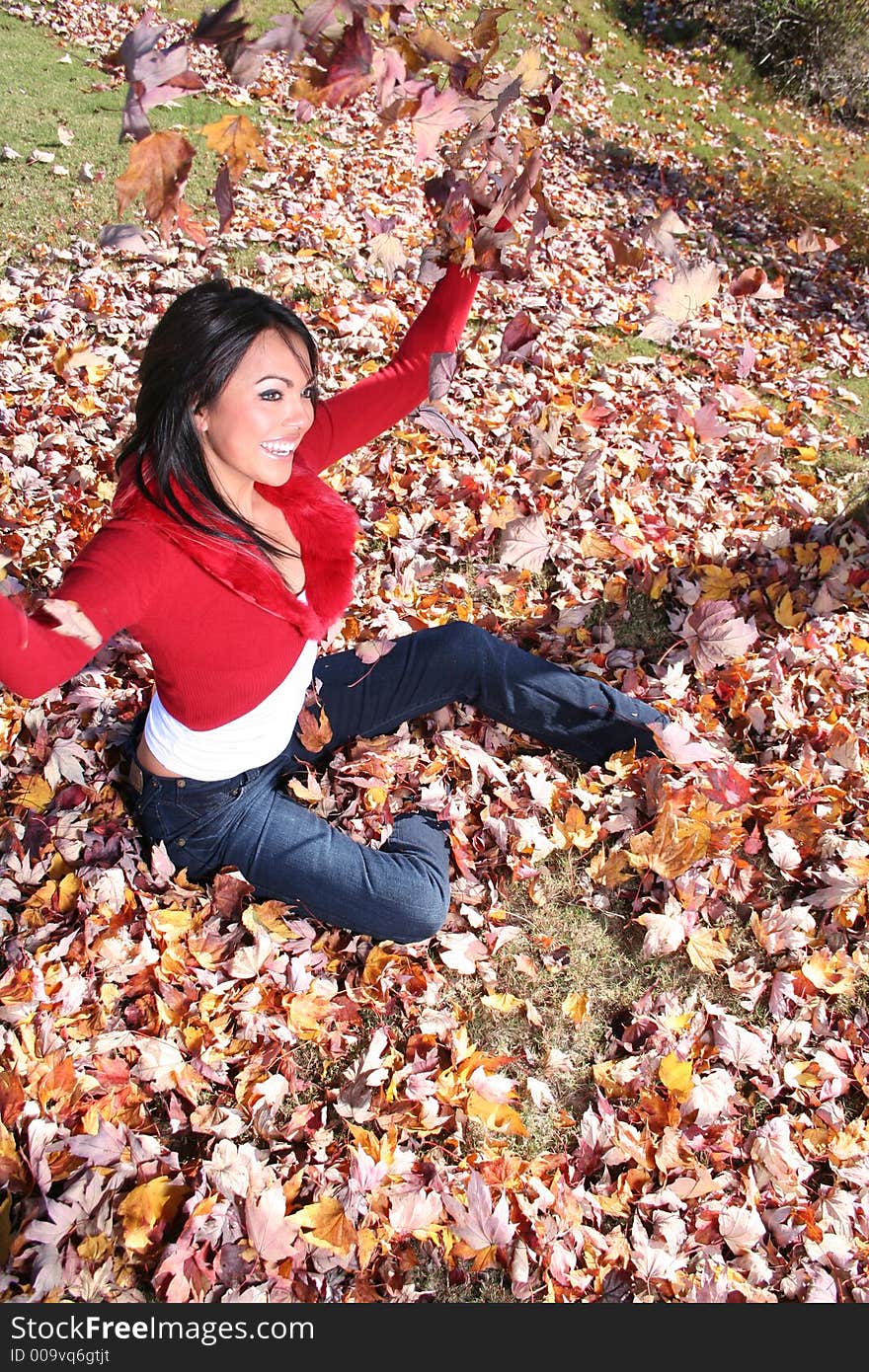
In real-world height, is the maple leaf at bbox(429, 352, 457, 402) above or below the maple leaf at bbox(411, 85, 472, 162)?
below

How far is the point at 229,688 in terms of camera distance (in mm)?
2189

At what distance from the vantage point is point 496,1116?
2.28 metres

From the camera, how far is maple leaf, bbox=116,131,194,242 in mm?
1510

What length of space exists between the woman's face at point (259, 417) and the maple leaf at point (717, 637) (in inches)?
77.7

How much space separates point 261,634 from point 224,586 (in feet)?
0.53

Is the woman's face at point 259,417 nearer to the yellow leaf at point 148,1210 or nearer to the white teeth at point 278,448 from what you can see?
the white teeth at point 278,448

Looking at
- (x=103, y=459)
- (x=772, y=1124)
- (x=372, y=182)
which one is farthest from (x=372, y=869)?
(x=372, y=182)

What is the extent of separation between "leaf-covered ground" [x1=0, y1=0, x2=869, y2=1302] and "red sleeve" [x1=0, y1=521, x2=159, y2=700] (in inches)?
34.5

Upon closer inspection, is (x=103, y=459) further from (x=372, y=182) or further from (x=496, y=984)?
(x=372, y=182)

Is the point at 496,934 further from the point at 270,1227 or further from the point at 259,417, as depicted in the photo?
the point at 259,417

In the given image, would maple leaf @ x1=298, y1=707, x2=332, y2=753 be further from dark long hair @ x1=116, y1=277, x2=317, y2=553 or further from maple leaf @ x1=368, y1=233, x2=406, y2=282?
maple leaf @ x1=368, y1=233, x2=406, y2=282

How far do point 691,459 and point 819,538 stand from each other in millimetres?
814

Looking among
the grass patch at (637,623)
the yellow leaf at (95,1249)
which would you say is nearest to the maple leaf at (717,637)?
the grass patch at (637,623)

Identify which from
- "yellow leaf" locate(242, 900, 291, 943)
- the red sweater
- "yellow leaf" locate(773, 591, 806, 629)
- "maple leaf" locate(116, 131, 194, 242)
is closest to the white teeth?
the red sweater
